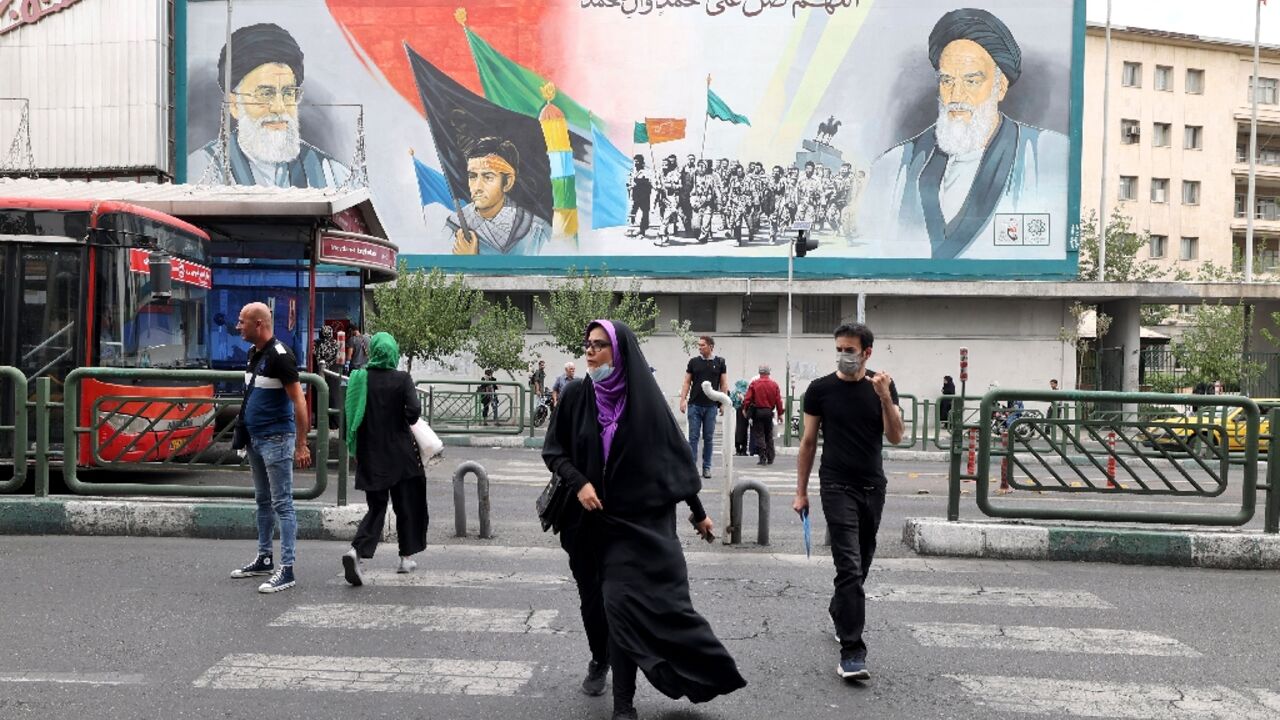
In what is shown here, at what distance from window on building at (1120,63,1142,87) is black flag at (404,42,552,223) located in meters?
33.0

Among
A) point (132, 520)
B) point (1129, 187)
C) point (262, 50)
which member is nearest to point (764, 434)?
point (132, 520)

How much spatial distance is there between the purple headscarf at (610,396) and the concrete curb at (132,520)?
4.48m

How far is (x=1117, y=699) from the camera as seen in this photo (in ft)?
15.9

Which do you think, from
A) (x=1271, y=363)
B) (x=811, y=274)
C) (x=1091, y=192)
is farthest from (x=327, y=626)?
(x=1091, y=192)

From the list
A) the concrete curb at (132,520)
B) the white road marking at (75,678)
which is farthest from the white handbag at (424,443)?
the white road marking at (75,678)

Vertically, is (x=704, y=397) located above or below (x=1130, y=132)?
below

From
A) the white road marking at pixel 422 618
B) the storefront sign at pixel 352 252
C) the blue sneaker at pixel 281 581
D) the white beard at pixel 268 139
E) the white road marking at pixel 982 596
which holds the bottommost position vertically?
the white road marking at pixel 982 596

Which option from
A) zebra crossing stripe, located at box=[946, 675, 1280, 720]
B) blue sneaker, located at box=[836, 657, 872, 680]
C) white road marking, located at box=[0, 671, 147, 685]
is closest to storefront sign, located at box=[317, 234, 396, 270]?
white road marking, located at box=[0, 671, 147, 685]

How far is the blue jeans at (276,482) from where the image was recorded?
6.70 metres

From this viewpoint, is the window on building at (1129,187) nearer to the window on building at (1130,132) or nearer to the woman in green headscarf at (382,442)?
the window on building at (1130,132)

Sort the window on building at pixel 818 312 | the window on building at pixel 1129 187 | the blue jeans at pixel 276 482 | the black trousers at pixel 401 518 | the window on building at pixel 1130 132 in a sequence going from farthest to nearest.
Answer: the window on building at pixel 1129 187 → the window on building at pixel 1130 132 → the window on building at pixel 818 312 → the black trousers at pixel 401 518 → the blue jeans at pixel 276 482

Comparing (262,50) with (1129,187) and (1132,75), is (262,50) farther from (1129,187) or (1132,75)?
(1129,187)

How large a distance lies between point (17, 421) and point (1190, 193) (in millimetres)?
57346

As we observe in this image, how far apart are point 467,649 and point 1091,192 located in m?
54.3
